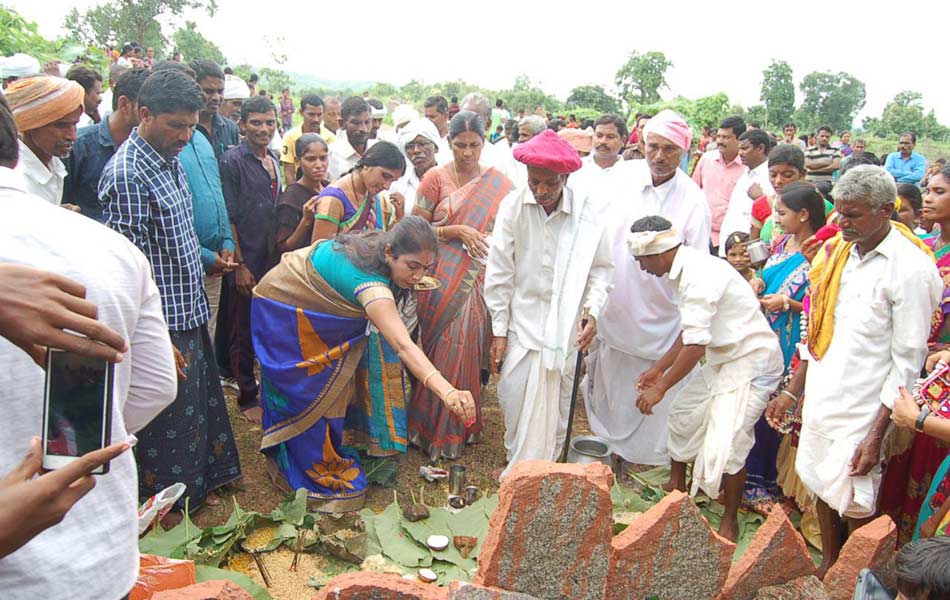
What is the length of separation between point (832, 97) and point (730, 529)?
213ft

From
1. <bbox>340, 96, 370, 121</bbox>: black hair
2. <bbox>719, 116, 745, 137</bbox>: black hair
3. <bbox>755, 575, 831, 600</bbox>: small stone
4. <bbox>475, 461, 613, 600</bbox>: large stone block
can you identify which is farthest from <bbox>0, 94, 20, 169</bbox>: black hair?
<bbox>719, 116, 745, 137</bbox>: black hair

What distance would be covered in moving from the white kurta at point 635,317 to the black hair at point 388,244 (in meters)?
1.60

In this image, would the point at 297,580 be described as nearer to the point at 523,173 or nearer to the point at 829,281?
the point at 829,281

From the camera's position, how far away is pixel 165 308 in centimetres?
346

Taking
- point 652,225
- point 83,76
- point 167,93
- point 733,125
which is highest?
point 167,93

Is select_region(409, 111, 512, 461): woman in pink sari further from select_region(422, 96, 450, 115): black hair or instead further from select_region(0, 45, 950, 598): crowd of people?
select_region(422, 96, 450, 115): black hair

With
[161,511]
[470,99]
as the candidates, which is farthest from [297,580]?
[470,99]

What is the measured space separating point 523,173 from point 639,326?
2066mm

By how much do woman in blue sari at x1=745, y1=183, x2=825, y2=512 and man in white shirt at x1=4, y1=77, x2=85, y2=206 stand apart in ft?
12.8

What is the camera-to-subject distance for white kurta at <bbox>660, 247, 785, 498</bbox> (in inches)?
150

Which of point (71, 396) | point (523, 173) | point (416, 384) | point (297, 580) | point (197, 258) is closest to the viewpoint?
point (71, 396)

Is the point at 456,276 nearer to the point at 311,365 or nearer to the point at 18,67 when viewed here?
the point at 311,365

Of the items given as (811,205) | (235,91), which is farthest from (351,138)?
(811,205)

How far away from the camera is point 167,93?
3.23m
